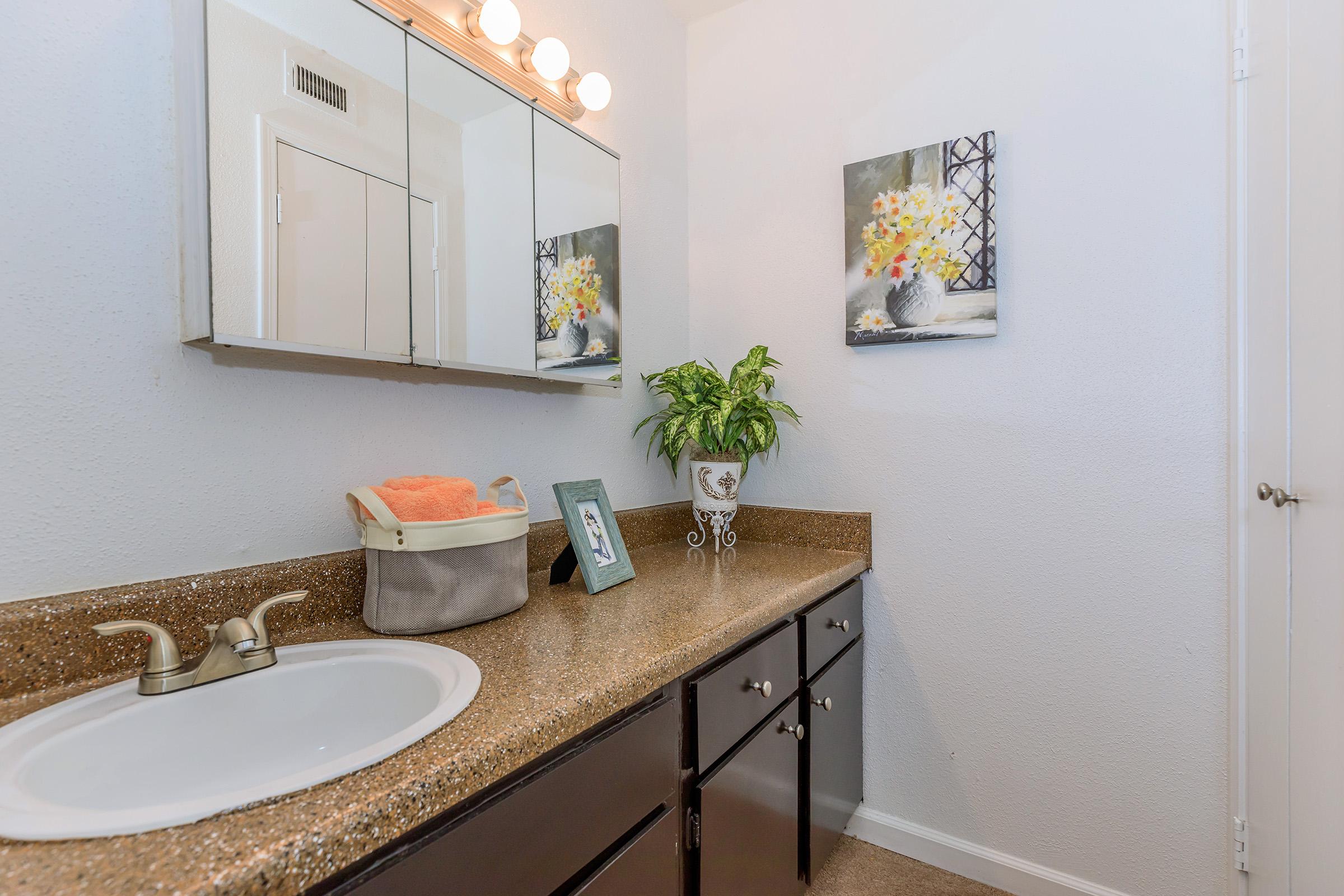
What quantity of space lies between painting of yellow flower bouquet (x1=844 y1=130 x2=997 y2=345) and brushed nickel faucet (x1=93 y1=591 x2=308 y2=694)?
1417 mm

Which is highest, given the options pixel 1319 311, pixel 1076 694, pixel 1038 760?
pixel 1319 311

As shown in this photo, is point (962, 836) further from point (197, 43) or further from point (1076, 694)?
point (197, 43)

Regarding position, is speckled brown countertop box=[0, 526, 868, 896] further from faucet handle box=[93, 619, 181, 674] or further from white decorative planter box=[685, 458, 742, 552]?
white decorative planter box=[685, 458, 742, 552]

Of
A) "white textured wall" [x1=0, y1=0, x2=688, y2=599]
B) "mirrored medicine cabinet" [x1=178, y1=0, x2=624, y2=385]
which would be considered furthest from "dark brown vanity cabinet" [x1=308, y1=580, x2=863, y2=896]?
"mirrored medicine cabinet" [x1=178, y1=0, x2=624, y2=385]

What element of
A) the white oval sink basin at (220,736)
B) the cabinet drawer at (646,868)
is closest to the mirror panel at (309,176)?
the white oval sink basin at (220,736)

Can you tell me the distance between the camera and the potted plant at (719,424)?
1.64 meters

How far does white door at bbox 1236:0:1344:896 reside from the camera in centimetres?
87

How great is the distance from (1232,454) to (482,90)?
1.67 meters

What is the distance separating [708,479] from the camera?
169cm

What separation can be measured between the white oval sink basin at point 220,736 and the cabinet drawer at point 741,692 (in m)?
0.38

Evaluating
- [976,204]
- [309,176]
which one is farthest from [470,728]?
[976,204]

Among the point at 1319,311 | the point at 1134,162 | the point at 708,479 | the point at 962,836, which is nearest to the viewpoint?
the point at 1319,311

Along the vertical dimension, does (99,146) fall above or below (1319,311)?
above

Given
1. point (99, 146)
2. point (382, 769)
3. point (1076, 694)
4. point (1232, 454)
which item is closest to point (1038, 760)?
point (1076, 694)
